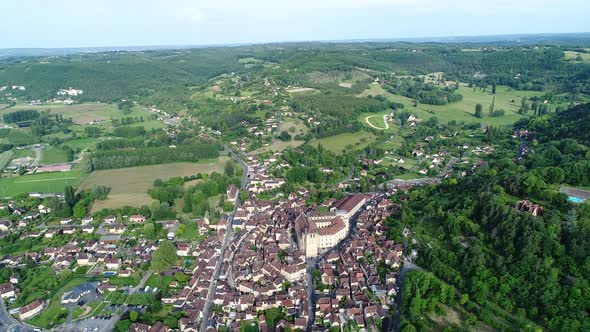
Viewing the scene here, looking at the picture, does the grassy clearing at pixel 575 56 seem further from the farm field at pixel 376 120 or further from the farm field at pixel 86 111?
the farm field at pixel 86 111

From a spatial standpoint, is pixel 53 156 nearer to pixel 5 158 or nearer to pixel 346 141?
pixel 5 158

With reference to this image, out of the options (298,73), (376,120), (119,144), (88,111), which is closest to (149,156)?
(119,144)

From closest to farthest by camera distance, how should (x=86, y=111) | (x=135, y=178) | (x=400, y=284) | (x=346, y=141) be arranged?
1. (x=400, y=284)
2. (x=135, y=178)
3. (x=346, y=141)
4. (x=86, y=111)

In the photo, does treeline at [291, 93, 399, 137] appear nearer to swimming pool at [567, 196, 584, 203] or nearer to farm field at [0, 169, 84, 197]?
farm field at [0, 169, 84, 197]

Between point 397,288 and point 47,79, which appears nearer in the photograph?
point 397,288

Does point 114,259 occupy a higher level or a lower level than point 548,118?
lower

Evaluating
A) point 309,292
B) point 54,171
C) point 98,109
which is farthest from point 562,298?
point 98,109

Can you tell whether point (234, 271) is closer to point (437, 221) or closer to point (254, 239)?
point (254, 239)
